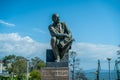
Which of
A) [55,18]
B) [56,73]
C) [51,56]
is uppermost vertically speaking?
[55,18]

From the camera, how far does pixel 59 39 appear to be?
1230 cm

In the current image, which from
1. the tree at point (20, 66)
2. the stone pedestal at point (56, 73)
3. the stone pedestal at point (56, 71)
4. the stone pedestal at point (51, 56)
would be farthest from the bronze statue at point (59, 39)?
the tree at point (20, 66)

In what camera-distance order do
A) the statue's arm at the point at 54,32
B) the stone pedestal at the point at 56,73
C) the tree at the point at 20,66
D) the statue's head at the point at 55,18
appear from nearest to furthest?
1. the stone pedestal at the point at 56,73
2. the statue's arm at the point at 54,32
3. the statue's head at the point at 55,18
4. the tree at the point at 20,66

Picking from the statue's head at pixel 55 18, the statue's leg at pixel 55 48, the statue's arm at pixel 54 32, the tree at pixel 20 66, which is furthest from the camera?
the tree at pixel 20 66

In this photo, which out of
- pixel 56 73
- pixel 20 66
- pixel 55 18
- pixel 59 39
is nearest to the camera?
pixel 56 73

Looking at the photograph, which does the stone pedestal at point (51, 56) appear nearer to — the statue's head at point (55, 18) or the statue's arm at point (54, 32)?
the statue's arm at point (54, 32)

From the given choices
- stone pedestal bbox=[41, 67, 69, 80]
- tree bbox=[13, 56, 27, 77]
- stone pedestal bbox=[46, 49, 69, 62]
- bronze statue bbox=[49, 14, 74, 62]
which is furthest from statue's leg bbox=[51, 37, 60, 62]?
tree bbox=[13, 56, 27, 77]

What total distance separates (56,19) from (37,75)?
35230mm

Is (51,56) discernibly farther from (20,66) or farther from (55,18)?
(20,66)

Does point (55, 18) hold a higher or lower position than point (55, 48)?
higher

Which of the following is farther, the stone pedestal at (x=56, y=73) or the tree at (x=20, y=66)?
the tree at (x=20, y=66)

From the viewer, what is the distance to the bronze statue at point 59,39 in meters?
12.1

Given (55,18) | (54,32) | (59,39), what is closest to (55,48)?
(59,39)

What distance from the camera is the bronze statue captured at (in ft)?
39.8
